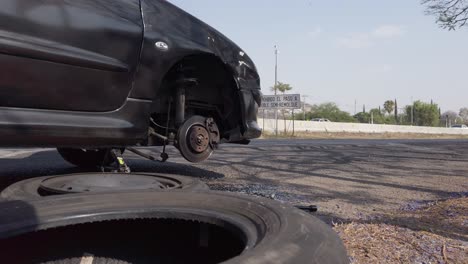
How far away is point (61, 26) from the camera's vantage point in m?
2.63

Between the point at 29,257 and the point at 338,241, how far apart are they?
1146 mm

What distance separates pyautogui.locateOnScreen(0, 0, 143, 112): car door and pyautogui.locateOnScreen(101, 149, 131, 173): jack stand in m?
1.49

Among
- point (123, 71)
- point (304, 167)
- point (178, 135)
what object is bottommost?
point (304, 167)

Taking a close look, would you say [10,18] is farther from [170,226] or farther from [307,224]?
[307,224]

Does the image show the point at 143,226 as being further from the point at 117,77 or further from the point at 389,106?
the point at 389,106

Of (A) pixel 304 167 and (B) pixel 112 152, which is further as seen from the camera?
(A) pixel 304 167

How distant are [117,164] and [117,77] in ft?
5.66

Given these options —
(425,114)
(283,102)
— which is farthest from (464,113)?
(283,102)

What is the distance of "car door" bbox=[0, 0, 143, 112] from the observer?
244 centimetres

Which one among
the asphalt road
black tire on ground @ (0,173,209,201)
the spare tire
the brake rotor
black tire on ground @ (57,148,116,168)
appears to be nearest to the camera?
the spare tire

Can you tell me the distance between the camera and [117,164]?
449cm

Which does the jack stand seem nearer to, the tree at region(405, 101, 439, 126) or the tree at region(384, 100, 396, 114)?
the tree at region(405, 101, 439, 126)

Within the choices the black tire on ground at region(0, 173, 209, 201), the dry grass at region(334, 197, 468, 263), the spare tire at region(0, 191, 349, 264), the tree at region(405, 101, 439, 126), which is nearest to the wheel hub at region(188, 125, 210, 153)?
the black tire on ground at region(0, 173, 209, 201)

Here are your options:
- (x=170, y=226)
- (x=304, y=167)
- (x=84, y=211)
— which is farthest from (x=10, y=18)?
(x=304, y=167)
